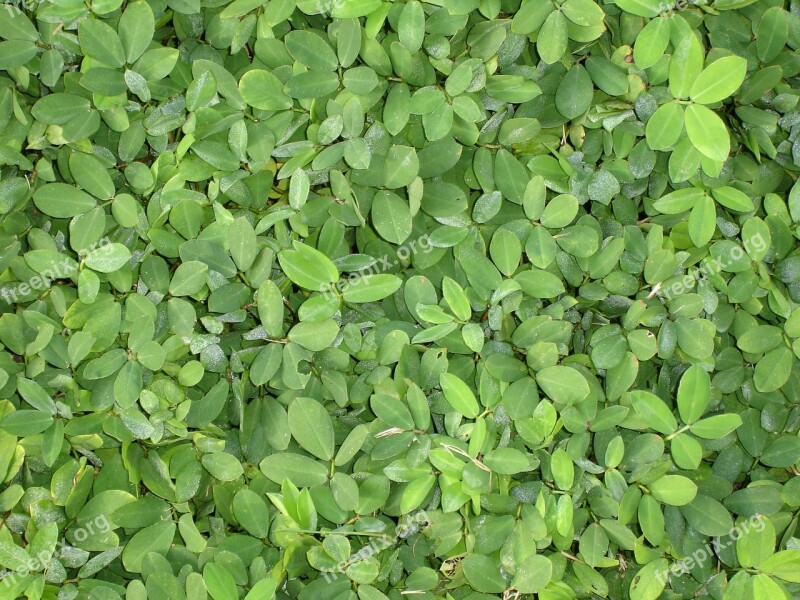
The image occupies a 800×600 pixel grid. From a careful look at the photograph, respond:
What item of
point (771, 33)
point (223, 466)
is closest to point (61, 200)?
point (223, 466)

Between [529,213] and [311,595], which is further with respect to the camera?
[529,213]

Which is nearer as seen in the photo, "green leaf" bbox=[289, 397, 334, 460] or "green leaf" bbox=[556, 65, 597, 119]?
"green leaf" bbox=[289, 397, 334, 460]

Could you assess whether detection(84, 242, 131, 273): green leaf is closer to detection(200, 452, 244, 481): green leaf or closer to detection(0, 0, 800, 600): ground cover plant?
detection(0, 0, 800, 600): ground cover plant

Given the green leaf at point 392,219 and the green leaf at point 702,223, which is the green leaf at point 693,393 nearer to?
the green leaf at point 702,223

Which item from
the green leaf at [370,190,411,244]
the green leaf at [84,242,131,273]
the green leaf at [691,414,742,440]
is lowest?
the green leaf at [691,414,742,440]

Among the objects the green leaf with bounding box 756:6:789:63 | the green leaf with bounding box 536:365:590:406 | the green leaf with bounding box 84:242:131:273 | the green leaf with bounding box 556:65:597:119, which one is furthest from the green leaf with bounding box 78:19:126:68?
the green leaf with bounding box 756:6:789:63

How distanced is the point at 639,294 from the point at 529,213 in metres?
0.27

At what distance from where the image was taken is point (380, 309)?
144cm

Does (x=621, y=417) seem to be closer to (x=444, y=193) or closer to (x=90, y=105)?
(x=444, y=193)

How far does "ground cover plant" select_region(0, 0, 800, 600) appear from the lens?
134cm

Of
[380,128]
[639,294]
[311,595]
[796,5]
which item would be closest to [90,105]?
[380,128]

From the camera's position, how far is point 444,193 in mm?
1438

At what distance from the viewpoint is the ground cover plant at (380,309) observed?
1.34m

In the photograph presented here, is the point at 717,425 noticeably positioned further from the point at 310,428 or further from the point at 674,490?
the point at 310,428
